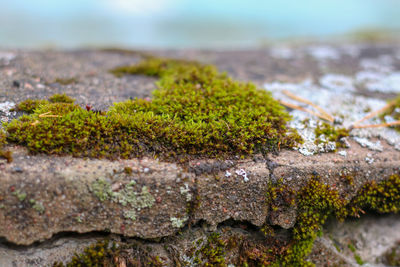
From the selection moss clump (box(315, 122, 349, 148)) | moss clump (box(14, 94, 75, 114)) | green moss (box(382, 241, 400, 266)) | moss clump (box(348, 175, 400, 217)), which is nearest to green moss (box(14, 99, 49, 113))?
moss clump (box(14, 94, 75, 114))

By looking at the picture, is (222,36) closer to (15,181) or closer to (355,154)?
(355,154)

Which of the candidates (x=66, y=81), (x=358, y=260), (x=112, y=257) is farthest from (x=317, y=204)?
(x=66, y=81)

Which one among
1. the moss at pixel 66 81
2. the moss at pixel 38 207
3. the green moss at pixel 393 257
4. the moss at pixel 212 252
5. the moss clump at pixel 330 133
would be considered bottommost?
the green moss at pixel 393 257

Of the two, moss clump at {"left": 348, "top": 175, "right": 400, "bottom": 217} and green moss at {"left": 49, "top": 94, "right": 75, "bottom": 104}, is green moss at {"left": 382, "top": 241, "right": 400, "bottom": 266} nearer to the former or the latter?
moss clump at {"left": 348, "top": 175, "right": 400, "bottom": 217}

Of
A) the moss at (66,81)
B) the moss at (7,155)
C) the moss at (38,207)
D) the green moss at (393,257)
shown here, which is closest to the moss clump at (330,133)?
the green moss at (393,257)

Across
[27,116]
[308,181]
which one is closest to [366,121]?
[308,181]

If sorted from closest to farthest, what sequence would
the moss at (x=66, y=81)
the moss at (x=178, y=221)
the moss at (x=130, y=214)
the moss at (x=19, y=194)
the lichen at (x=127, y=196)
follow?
the moss at (x=19, y=194), the lichen at (x=127, y=196), the moss at (x=130, y=214), the moss at (x=178, y=221), the moss at (x=66, y=81)

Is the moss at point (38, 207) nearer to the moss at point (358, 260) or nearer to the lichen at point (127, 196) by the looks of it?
the lichen at point (127, 196)
